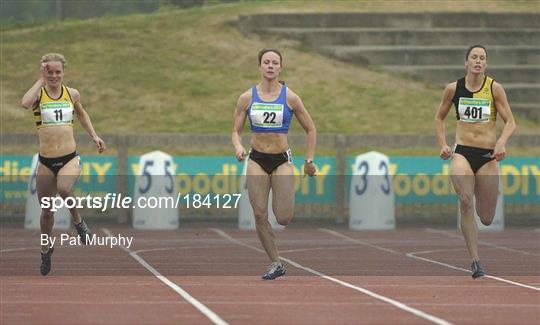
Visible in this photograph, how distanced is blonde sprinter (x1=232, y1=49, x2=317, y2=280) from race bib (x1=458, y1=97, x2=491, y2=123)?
1.65 meters

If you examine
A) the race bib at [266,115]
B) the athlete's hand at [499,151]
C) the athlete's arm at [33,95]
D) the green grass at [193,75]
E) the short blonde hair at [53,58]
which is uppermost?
the green grass at [193,75]

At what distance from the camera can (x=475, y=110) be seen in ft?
55.6

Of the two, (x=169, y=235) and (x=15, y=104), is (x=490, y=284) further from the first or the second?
(x=15, y=104)

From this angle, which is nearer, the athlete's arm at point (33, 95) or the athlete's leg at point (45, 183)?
the athlete's arm at point (33, 95)

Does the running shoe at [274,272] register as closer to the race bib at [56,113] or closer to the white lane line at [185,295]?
the white lane line at [185,295]

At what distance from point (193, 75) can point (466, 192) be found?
27151 mm

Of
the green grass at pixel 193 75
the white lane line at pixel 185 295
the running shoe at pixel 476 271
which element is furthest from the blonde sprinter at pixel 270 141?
the green grass at pixel 193 75

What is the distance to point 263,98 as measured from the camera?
16.8 m

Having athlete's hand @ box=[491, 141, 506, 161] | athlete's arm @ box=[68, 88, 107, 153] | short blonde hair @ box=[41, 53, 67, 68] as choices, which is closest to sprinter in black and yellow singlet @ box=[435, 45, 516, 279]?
athlete's hand @ box=[491, 141, 506, 161]

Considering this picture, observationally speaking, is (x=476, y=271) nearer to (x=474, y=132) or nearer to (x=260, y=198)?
(x=474, y=132)

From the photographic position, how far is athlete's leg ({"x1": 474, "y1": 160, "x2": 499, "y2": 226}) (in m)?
17.0

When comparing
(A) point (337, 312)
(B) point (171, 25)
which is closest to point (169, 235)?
(A) point (337, 312)

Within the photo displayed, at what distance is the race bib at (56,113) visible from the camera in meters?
17.0

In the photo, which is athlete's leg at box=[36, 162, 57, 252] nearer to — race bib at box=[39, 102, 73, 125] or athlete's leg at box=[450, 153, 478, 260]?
race bib at box=[39, 102, 73, 125]
